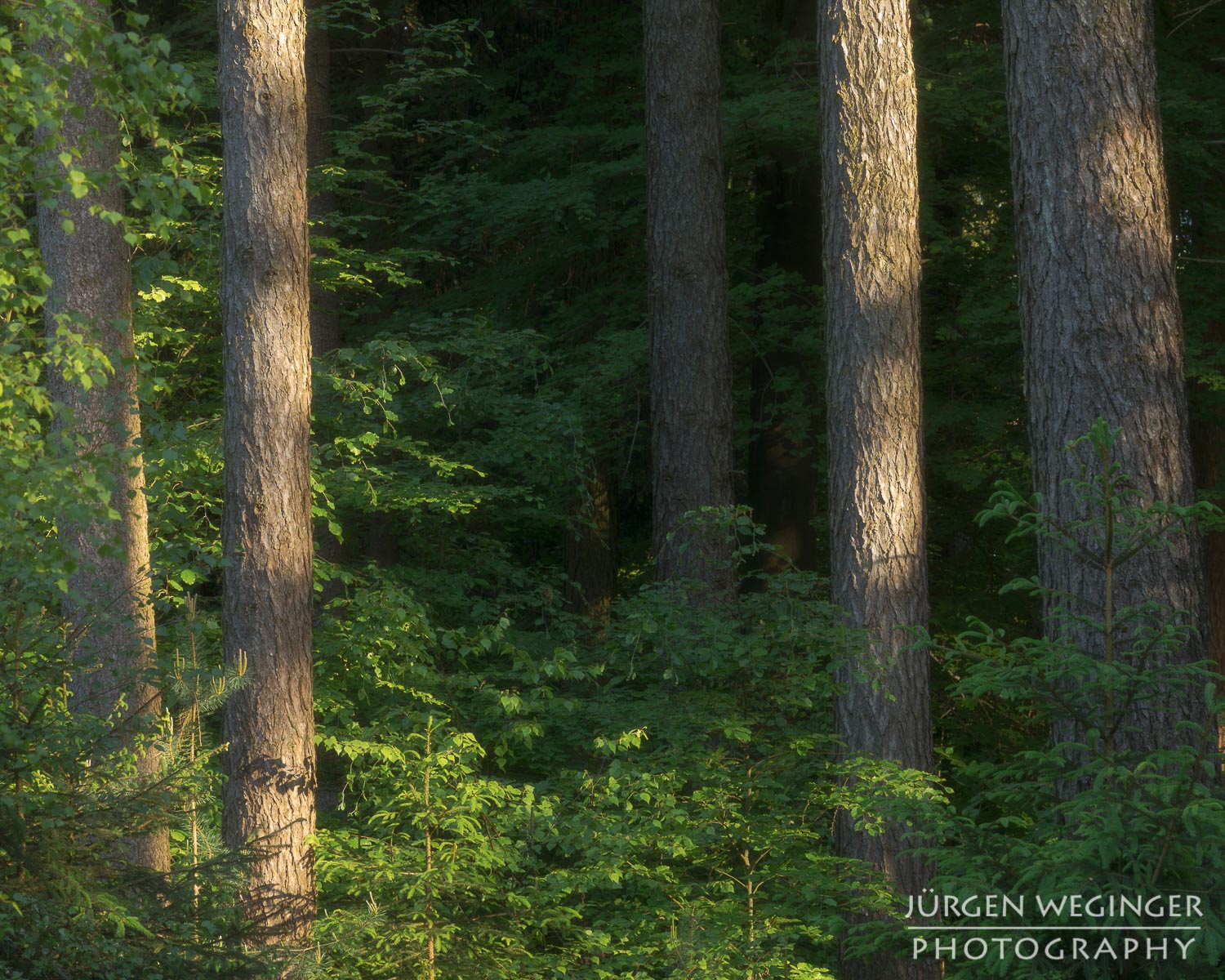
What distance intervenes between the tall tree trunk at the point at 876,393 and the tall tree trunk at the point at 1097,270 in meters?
1.48

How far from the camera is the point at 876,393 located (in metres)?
6.98

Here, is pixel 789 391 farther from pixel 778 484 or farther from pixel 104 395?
pixel 104 395

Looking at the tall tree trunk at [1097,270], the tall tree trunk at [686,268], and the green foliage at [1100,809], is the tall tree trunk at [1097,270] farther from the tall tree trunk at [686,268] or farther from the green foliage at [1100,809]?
the tall tree trunk at [686,268]

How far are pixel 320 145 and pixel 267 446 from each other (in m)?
6.32

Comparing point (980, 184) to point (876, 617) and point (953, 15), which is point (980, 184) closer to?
point (953, 15)

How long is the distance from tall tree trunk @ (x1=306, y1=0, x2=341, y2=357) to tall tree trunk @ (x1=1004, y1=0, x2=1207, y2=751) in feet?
24.1

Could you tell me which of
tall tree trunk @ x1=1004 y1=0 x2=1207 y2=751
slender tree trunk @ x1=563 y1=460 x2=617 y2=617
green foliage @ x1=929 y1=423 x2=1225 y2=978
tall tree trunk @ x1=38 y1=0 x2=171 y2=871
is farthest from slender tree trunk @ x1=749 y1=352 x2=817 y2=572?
green foliage @ x1=929 y1=423 x2=1225 y2=978

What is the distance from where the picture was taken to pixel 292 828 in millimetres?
6270

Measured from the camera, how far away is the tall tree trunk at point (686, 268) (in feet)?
33.6

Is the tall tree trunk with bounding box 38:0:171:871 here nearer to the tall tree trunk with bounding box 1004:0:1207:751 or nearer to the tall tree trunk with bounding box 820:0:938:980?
the tall tree trunk with bounding box 820:0:938:980

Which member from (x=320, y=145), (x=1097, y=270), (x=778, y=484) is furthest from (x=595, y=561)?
(x=1097, y=270)

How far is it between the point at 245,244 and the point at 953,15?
791cm

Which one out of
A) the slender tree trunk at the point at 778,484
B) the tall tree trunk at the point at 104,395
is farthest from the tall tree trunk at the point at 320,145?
the slender tree trunk at the point at 778,484

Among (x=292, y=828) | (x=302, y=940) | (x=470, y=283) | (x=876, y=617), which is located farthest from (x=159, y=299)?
(x=470, y=283)
